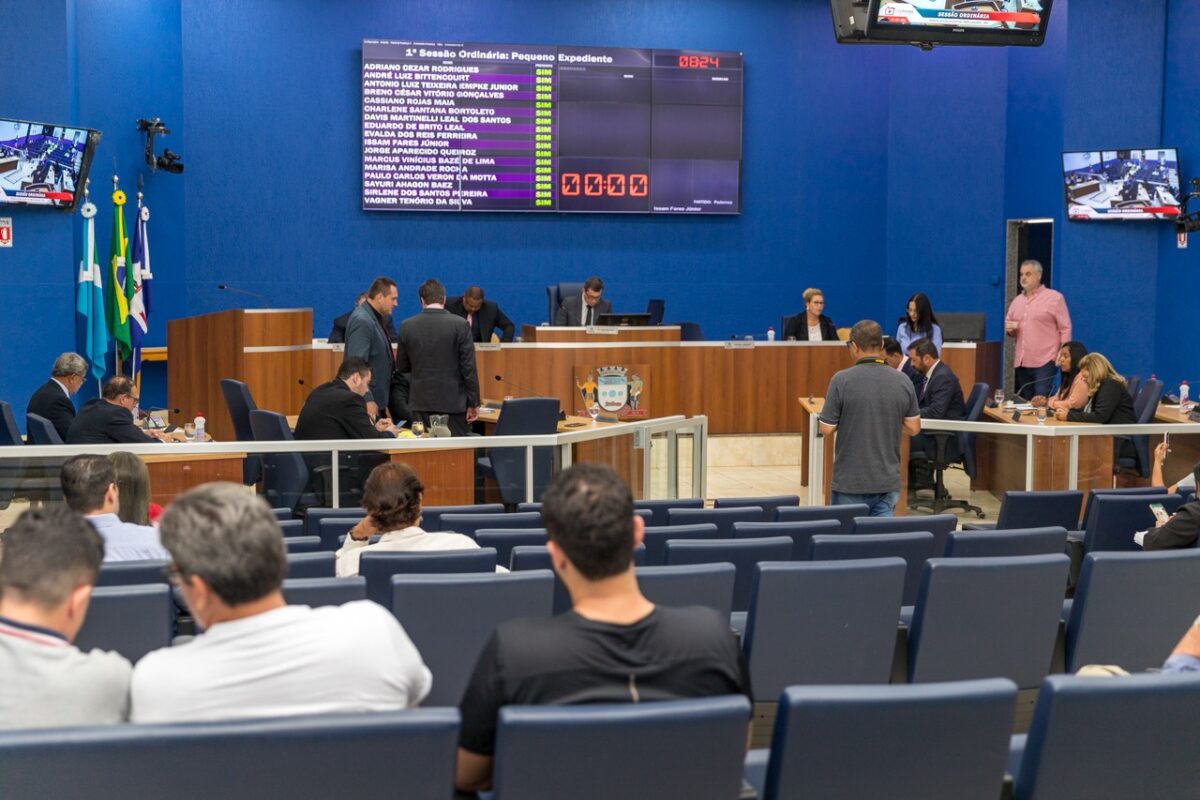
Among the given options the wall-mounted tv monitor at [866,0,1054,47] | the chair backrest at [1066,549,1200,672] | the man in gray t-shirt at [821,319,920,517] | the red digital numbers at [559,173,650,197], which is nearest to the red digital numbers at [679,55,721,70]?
the red digital numbers at [559,173,650,197]

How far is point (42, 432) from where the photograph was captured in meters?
7.89

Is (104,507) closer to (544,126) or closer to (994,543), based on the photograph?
(994,543)

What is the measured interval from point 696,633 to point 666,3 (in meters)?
13.2

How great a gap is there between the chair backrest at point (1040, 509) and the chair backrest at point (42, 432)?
5.21m

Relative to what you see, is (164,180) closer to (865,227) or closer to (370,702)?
(865,227)

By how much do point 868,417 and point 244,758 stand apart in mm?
4963

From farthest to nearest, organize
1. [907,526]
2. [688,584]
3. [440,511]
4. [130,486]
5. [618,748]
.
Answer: [440,511] < [907,526] < [130,486] < [688,584] < [618,748]

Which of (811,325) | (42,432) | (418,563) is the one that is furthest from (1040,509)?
(811,325)

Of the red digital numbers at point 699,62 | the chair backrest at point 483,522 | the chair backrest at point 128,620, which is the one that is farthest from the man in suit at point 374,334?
the red digital numbers at point 699,62

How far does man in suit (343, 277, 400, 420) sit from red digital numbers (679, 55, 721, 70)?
6.41m

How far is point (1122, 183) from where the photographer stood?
12797 mm

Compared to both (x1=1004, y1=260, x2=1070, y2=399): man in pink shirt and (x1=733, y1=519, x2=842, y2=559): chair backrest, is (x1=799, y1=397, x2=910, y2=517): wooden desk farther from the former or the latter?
(x1=1004, y1=260, x2=1070, y2=399): man in pink shirt

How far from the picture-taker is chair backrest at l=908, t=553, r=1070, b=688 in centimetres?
370

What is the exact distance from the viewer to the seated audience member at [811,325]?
485 inches
